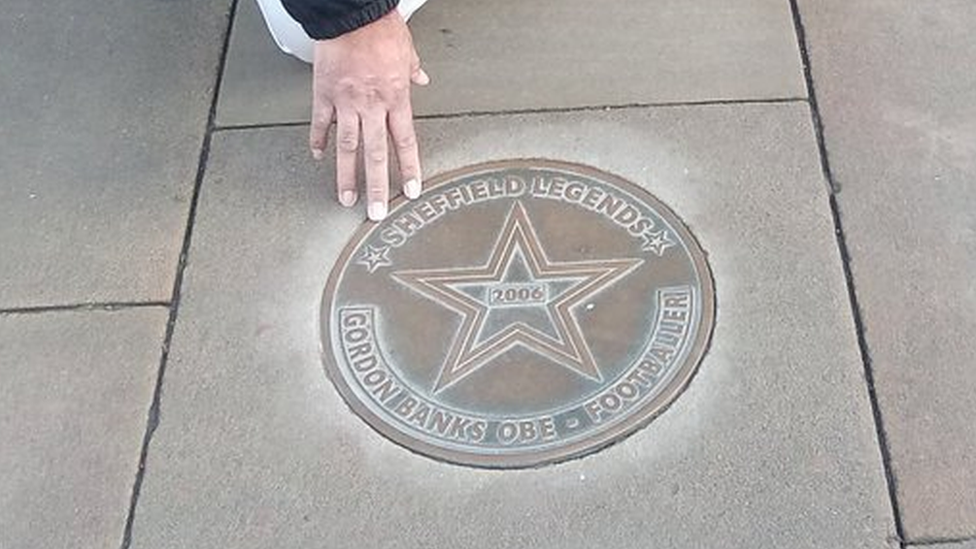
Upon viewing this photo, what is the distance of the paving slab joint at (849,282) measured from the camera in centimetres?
196

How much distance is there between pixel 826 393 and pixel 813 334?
12cm

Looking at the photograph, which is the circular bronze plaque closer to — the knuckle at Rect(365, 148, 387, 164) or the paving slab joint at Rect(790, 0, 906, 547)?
the knuckle at Rect(365, 148, 387, 164)

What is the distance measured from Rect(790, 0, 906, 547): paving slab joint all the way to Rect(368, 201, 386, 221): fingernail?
2.80 feet

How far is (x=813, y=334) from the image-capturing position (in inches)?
84.4

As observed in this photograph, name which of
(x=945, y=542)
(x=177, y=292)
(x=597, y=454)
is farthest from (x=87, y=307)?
(x=945, y=542)

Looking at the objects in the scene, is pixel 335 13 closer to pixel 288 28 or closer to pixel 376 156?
pixel 376 156

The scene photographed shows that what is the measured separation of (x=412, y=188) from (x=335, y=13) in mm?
411

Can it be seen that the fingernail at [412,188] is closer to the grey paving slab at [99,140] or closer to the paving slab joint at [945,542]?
the grey paving slab at [99,140]

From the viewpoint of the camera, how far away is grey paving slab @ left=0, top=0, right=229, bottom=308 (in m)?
2.36

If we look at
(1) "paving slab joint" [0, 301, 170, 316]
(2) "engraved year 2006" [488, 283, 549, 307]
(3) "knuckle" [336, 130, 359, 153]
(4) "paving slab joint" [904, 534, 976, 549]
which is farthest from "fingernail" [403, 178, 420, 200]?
(4) "paving slab joint" [904, 534, 976, 549]

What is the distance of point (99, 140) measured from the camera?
8.38 ft

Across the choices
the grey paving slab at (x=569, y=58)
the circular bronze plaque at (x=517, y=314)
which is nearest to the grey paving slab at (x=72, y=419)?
the circular bronze plaque at (x=517, y=314)

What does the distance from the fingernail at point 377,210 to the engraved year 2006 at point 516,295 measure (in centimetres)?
28

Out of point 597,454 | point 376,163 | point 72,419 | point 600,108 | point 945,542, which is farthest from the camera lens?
point 600,108
